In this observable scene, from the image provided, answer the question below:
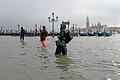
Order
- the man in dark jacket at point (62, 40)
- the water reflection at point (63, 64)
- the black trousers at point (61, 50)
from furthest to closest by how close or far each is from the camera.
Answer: the black trousers at point (61, 50) < the man in dark jacket at point (62, 40) < the water reflection at point (63, 64)

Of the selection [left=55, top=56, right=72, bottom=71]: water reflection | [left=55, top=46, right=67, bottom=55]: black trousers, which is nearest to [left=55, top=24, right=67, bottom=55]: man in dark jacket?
[left=55, top=46, right=67, bottom=55]: black trousers

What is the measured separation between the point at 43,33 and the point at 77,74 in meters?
13.4

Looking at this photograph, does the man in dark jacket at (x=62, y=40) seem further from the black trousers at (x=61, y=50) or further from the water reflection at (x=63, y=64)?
the water reflection at (x=63, y=64)

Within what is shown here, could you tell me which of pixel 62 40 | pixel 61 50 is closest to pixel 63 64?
pixel 62 40

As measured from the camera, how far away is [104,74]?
1063 cm

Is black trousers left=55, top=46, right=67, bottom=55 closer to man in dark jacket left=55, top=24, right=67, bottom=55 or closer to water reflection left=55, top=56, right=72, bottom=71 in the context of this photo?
man in dark jacket left=55, top=24, right=67, bottom=55

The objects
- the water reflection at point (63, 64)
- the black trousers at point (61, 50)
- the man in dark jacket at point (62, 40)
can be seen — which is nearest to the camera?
the water reflection at point (63, 64)

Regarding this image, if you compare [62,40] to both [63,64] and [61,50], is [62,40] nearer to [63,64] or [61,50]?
[61,50]

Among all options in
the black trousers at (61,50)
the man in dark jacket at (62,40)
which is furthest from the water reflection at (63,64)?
the black trousers at (61,50)

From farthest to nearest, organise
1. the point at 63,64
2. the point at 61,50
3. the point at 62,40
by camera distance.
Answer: the point at 61,50 → the point at 62,40 → the point at 63,64

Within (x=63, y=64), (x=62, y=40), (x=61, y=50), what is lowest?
(x=63, y=64)

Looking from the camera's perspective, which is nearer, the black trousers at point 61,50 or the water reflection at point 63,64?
the water reflection at point 63,64

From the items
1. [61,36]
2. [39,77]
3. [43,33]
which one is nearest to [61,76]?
[39,77]

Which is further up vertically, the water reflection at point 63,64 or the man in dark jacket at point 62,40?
the man in dark jacket at point 62,40
